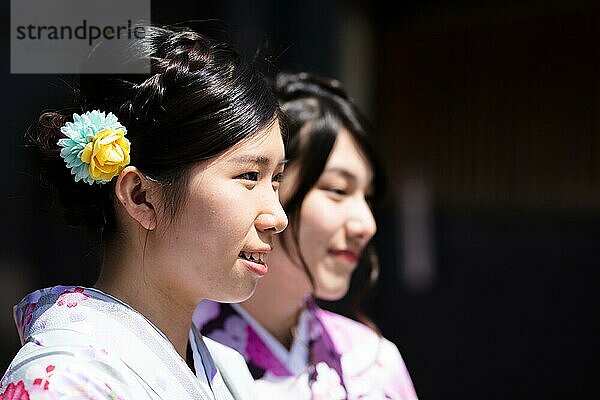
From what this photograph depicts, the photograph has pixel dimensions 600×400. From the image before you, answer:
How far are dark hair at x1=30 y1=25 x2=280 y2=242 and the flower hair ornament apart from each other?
35 mm

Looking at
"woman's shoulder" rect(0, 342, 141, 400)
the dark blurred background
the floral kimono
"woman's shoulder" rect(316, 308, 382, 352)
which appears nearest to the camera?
"woman's shoulder" rect(0, 342, 141, 400)

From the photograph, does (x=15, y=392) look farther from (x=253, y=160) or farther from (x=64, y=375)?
(x=253, y=160)

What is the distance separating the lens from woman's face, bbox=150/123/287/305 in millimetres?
1499

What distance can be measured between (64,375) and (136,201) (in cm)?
32

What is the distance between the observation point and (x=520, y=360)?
4703mm

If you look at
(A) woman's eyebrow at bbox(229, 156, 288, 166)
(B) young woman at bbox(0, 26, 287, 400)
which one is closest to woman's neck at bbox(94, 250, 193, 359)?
(B) young woman at bbox(0, 26, 287, 400)

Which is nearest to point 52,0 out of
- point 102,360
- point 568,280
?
point 102,360

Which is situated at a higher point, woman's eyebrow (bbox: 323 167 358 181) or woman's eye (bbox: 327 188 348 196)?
woman's eyebrow (bbox: 323 167 358 181)

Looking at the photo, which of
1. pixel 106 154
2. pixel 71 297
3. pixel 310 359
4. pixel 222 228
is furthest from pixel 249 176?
pixel 310 359

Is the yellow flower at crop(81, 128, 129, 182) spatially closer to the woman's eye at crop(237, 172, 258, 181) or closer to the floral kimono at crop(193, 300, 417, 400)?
the woman's eye at crop(237, 172, 258, 181)

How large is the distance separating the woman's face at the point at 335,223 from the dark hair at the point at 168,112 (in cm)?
61

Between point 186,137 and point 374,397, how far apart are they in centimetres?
96

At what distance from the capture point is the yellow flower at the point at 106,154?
147 centimetres

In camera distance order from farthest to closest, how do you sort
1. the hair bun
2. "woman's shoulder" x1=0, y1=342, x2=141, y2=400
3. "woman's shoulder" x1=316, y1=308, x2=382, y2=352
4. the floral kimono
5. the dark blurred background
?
the dark blurred background < "woman's shoulder" x1=316, y1=308, x2=382, y2=352 < the floral kimono < the hair bun < "woman's shoulder" x1=0, y1=342, x2=141, y2=400
